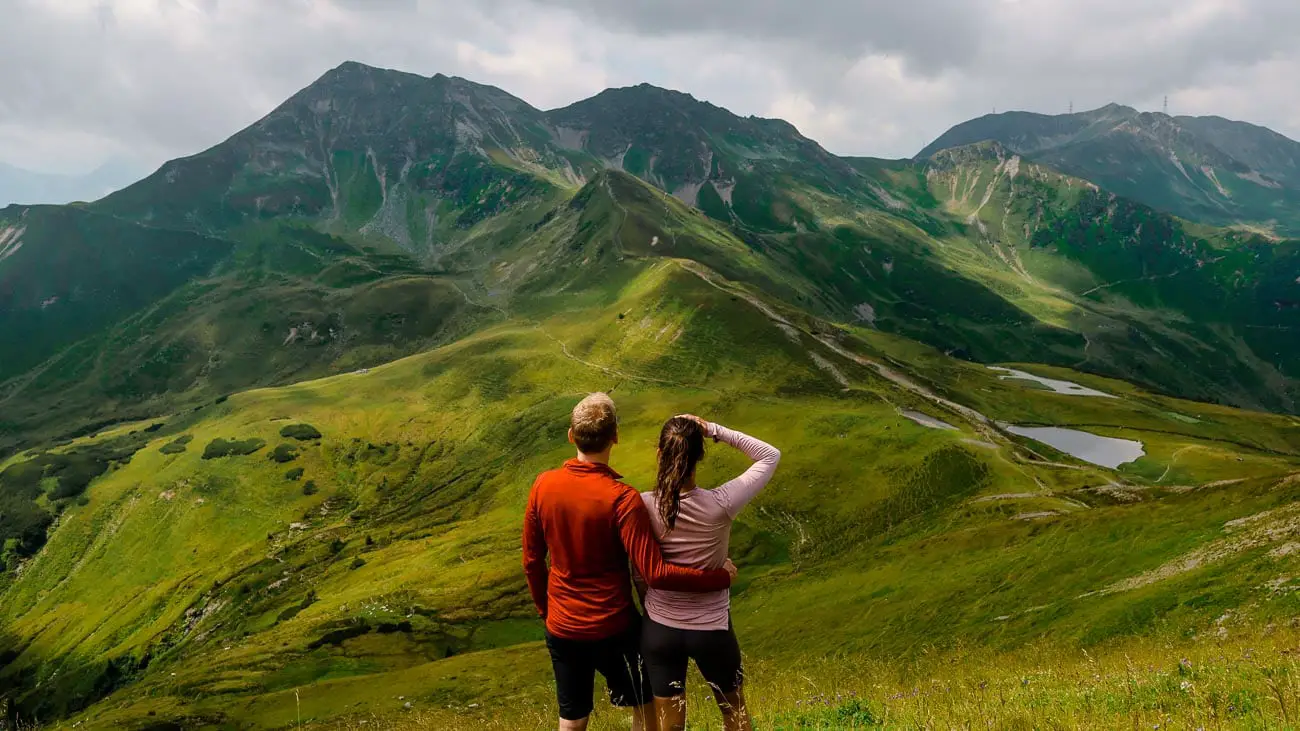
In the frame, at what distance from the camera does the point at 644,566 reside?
7070 mm

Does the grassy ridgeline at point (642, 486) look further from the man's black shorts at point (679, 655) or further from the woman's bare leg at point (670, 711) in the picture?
the woman's bare leg at point (670, 711)

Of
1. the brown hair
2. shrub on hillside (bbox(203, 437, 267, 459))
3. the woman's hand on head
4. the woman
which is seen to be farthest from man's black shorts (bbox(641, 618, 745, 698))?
shrub on hillside (bbox(203, 437, 267, 459))

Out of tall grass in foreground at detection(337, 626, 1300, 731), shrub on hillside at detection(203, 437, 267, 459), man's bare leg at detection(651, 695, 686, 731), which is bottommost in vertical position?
shrub on hillside at detection(203, 437, 267, 459)

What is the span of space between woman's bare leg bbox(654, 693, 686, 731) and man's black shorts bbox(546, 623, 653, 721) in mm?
322

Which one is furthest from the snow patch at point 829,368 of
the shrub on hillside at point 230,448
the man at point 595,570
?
the man at point 595,570

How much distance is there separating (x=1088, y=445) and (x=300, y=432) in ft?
564

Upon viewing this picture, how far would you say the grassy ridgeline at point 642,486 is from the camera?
99.6 feet

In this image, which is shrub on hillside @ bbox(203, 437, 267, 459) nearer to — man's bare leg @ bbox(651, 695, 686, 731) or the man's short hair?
the man's short hair

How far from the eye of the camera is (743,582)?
226 feet

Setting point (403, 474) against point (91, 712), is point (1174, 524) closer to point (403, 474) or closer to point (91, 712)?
point (91, 712)

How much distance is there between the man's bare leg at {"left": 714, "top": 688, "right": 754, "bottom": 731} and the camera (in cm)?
747

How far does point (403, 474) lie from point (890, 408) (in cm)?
9946

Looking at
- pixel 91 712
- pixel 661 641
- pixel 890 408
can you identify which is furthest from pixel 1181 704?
pixel 890 408

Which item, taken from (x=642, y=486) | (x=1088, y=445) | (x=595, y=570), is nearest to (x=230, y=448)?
(x=642, y=486)
